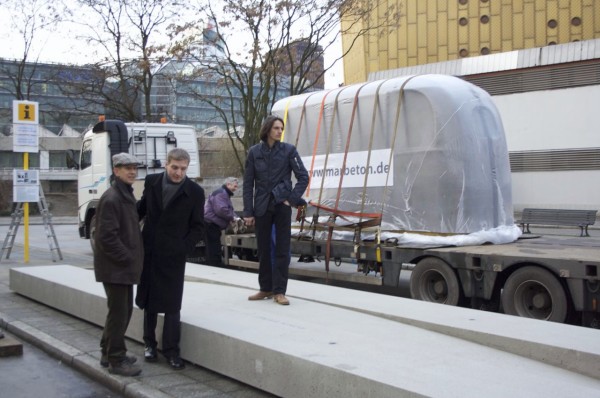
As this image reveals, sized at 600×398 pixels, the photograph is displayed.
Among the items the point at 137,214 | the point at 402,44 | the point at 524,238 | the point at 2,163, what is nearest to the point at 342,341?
the point at 137,214

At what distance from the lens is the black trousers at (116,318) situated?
206 inches

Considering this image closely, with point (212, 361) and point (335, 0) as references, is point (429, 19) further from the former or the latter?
point (212, 361)

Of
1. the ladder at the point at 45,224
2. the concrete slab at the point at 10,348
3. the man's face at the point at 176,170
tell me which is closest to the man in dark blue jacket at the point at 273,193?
the man's face at the point at 176,170

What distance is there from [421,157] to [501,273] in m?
2.01

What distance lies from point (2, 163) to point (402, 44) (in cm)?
5430

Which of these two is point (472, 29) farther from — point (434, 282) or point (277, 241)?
point (277, 241)

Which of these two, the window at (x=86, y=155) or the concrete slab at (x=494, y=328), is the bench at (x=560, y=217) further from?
the concrete slab at (x=494, y=328)

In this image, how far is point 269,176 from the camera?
6.33 metres

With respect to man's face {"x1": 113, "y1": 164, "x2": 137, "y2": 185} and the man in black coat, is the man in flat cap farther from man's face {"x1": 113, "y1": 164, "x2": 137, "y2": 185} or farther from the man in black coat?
the man in black coat

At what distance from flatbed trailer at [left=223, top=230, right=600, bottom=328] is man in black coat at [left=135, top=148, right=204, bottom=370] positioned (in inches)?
151

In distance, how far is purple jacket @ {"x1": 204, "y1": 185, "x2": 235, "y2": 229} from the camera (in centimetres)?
1200

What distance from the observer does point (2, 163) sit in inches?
2970

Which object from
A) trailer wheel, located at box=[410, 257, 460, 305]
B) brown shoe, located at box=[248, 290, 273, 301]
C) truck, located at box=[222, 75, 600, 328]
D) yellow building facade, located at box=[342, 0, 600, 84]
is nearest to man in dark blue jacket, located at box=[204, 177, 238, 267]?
truck, located at box=[222, 75, 600, 328]

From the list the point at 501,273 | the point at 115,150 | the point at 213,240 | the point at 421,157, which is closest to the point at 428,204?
the point at 421,157
